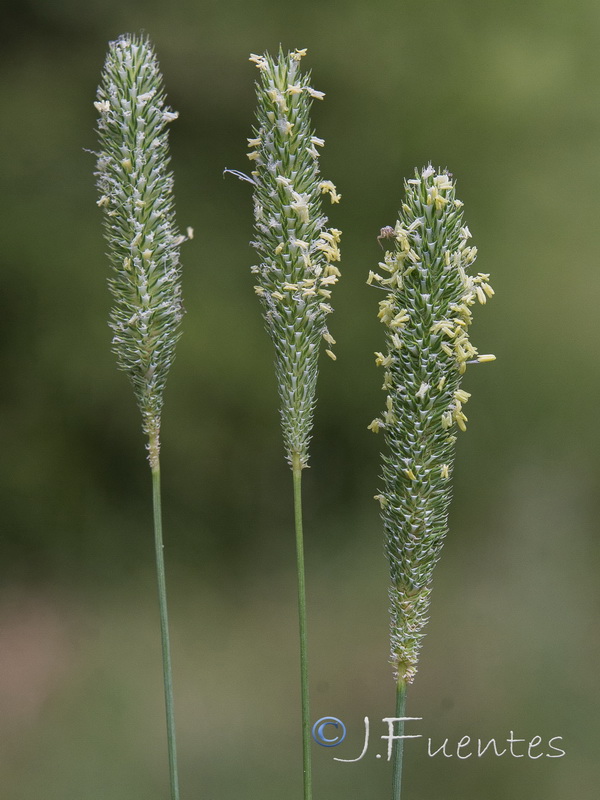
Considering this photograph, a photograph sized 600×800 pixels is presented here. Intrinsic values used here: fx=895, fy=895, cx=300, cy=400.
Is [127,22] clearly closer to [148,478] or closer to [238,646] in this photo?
[148,478]

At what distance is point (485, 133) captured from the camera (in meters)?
3.74

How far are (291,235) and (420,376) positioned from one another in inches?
12.5

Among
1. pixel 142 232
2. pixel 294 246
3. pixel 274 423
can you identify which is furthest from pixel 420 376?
pixel 274 423

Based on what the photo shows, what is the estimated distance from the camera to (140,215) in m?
1.58

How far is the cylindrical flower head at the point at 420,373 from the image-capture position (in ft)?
4.69

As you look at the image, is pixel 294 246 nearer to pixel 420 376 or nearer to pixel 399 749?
pixel 420 376

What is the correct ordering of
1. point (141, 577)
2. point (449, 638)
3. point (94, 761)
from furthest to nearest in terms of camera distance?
point (141, 577) → point (449, 638) → point (94, 761)

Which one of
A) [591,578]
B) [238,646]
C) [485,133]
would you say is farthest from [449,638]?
[485,133]

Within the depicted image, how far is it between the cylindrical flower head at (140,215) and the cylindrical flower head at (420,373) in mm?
409

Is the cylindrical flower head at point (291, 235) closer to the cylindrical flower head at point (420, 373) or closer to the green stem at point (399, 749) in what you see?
the cylindrical flower head at point (420, 373)

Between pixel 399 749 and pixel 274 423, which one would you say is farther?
pixel 274 423

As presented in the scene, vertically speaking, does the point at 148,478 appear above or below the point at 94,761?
above

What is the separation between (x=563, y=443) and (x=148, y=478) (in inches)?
74.2

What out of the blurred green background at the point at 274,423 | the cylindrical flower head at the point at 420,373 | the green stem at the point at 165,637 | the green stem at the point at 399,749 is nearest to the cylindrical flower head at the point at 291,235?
the cylindrical flower head at the point at 420,373
